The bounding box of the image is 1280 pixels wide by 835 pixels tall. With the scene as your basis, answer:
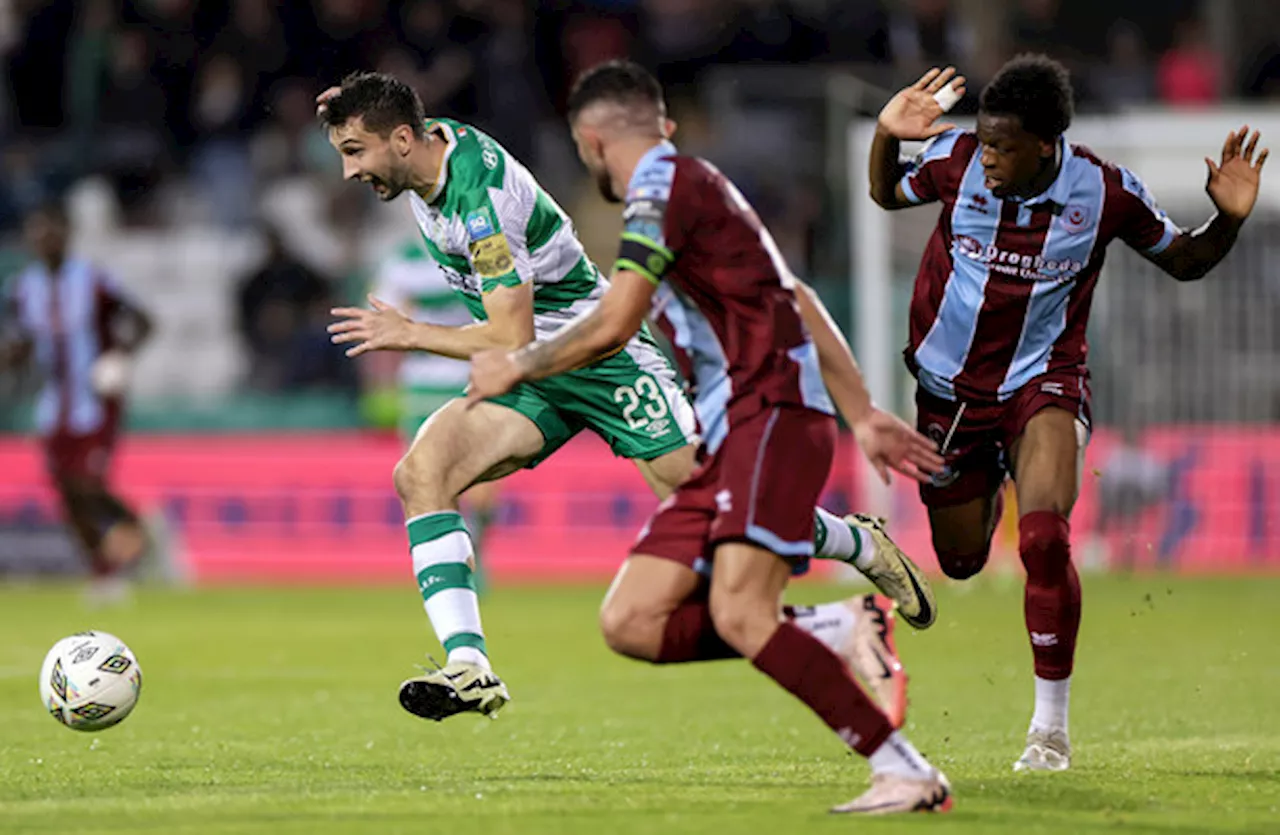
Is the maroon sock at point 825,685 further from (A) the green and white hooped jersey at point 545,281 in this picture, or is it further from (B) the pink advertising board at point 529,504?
(B) the pink advertising board at point 529,504

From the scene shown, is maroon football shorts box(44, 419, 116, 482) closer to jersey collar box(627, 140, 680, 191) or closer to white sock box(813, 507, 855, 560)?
white sock box(813, 507, 855, 560)

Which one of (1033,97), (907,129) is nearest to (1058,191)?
(1033,97)

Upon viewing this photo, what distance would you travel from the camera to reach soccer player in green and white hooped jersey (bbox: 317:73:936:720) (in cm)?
714

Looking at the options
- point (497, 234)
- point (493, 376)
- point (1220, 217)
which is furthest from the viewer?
point (1220, 217)

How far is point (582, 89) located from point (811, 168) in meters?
13.0

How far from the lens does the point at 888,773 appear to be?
5695mm

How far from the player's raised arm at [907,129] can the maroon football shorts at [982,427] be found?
0.72m

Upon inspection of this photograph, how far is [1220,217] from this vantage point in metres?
7.32

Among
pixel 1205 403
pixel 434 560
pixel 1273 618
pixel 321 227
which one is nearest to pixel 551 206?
pixel 434 560

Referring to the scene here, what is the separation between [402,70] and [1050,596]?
45.8ft

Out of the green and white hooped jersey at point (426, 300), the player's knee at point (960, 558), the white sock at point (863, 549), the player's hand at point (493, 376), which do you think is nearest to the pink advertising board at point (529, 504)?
the green and white hooped jersey at point (426, 300)

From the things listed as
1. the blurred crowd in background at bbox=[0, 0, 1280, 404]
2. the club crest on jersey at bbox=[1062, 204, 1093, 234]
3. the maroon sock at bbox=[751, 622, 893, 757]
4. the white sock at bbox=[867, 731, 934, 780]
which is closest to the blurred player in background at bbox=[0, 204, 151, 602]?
the blurred crowd in background at bbox=[0, 0, 1280, 404]

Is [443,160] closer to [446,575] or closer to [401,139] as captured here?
[401,139]

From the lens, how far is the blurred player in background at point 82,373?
16.3 m
